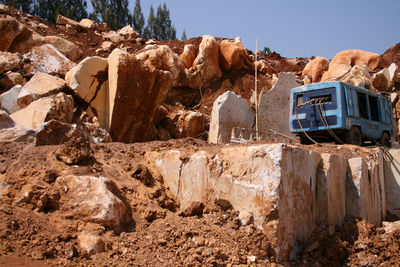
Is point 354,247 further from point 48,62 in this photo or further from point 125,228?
point 48,62

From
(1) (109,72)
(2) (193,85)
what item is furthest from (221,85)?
(1) (109,72)

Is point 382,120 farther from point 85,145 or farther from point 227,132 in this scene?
point 85,145

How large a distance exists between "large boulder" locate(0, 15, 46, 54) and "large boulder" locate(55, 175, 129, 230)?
910 centimetres

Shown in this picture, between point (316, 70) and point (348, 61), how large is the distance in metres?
1.48

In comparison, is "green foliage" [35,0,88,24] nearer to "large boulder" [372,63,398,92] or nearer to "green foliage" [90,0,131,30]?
"green foliage" [90,0,131,30]

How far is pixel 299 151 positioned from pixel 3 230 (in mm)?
3104

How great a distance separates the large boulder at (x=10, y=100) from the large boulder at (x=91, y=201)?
434cm

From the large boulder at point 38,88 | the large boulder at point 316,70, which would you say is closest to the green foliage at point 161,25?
the large boulder at point 316,70

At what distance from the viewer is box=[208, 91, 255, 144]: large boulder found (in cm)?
931

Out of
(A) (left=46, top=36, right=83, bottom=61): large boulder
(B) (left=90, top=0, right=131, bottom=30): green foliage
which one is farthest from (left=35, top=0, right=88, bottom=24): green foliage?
(A) (left=46, top=36, right=83, bottom=61): large boulder

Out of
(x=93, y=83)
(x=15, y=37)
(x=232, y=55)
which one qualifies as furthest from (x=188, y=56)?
(x=93, y=83)

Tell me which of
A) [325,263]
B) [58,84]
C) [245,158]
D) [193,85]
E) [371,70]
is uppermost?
[371,70]

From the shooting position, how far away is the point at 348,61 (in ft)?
60.4

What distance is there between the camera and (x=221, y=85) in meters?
14.4
